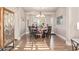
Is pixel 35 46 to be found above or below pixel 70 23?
below

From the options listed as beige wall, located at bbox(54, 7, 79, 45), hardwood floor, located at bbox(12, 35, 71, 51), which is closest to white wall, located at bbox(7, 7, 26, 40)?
hardwood floor, located at bbox(12, 35, 71, 51)

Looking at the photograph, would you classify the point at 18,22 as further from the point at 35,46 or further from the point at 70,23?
the point at 70,23

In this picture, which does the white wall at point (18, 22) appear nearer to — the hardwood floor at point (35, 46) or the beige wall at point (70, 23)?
the hardwood floor at point (35, 46)

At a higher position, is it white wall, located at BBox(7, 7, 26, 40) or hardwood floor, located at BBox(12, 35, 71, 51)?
white wall, located at BBox(7, 7, 26, 40)

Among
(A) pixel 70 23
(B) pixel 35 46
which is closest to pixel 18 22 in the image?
(B) pixel 35 46

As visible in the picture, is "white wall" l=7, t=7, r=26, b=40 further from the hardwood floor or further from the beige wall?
the beige wall

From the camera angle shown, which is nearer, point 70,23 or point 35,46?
point 70,23

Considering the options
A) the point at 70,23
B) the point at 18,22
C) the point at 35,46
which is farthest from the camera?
the point at 35,46

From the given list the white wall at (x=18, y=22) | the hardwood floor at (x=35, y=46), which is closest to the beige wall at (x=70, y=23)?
the hardwood floor at (x=35, y=46)

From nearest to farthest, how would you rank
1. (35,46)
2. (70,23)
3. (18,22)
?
(70,23) → (18,22) → (35,46)
